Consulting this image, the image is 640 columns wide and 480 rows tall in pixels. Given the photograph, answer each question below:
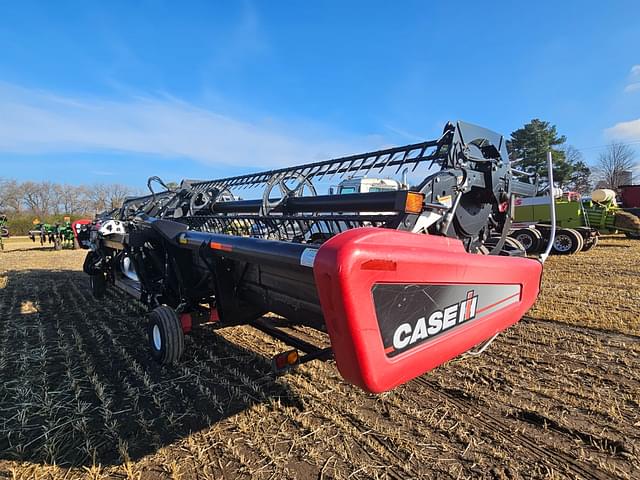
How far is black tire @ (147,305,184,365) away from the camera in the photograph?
2977mm

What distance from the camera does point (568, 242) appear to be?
1018 cm

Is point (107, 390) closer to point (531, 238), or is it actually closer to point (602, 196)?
point (531, 238)

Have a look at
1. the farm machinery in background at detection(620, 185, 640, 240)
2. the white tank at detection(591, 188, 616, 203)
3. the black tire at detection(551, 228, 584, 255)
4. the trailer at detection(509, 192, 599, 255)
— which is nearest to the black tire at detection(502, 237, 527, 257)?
the trailer at detection(509, 192, 599, 255)

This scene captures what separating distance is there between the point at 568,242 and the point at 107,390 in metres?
11.4

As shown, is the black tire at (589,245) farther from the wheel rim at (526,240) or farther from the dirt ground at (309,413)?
the dirt ground at (309,413)

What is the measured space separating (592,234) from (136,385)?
42.2ft

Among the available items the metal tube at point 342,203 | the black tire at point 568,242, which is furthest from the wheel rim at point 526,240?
the metal tube at point 342,203

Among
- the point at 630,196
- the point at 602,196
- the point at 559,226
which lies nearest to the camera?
the point at 559,226

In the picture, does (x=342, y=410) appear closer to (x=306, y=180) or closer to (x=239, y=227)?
(x=306, y=180)

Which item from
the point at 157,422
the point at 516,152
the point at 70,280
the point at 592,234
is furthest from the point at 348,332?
the point at 516,152

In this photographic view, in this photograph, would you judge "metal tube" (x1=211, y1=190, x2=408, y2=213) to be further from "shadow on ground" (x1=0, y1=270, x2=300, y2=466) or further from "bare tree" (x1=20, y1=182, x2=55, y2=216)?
"bare tree" (x1=20, y1=182, x2=55, y2=216)

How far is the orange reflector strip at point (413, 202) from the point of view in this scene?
198cm

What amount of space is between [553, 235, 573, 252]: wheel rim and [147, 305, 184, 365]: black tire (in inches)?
419

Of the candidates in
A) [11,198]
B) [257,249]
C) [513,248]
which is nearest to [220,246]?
[257,249]
